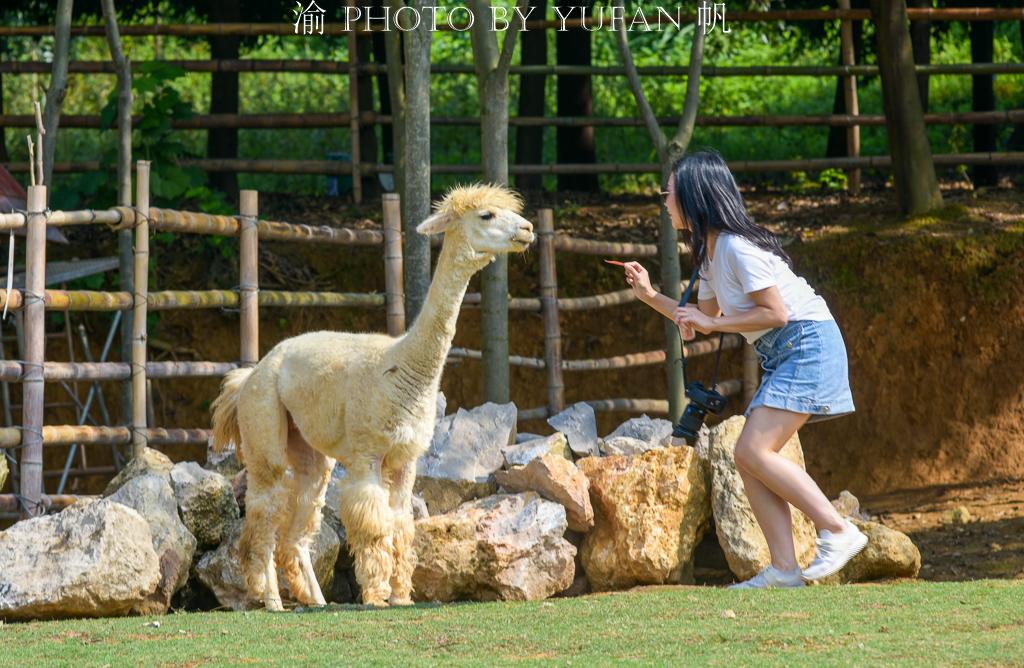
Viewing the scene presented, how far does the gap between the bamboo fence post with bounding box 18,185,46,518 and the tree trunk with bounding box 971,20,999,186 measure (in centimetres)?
899

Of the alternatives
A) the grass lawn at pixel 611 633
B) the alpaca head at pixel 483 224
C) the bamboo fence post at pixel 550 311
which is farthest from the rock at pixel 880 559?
the bamboo fence post at pixel 550 311

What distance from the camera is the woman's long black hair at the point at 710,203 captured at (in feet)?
16.3

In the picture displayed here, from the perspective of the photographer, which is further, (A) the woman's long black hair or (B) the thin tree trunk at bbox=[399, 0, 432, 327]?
(B) the thin tree trunk at bbox=[399, 0, 432, 327]

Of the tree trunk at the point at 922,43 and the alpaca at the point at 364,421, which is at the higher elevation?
the tree trunk at the point at 922,43

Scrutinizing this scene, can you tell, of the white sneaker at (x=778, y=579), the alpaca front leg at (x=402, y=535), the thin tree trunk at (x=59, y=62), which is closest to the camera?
the white sneaker at (x=778, y=579)

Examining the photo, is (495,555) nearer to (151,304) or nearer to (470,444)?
(470,444)

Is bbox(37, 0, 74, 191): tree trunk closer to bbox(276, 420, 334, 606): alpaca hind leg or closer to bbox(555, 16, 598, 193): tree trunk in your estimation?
bbox(276, 420, 334, 606): alpaca hind leg

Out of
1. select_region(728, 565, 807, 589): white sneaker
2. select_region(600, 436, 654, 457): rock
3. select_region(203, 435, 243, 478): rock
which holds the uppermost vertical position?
select_region(600, 436, 654, 457): rock

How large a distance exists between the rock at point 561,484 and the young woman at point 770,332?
1450 mm

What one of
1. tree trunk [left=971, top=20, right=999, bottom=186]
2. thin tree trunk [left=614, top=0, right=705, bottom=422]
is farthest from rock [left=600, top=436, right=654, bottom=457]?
tree trunk [left=971, top=20, right=999, bottom=186]

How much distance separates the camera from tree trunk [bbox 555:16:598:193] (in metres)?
13.6

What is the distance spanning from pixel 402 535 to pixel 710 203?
192 cm

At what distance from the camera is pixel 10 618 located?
5.44m

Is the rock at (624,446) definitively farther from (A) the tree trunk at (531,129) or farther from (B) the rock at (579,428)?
(A) the tree trunk at (531,129)
